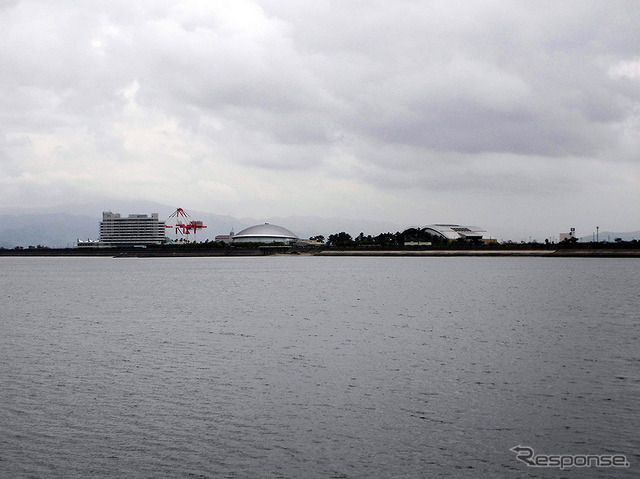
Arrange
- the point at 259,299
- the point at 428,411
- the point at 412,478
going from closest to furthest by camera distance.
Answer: the point at 412,478
the point at 428,411
the point at 259,299

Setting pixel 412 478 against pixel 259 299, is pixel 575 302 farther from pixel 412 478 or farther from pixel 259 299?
pixel 412 478

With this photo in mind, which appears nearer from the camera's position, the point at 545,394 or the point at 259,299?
the point at 545,394

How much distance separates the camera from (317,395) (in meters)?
19.8

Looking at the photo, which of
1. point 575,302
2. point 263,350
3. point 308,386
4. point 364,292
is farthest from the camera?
point 364,292

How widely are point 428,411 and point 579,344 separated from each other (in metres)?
14.2

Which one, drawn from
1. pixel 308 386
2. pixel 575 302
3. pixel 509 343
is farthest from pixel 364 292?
pixel 308 386

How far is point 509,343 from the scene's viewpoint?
2984 centimetres

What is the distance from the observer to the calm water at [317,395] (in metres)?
14.3

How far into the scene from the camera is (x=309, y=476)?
13.3 m

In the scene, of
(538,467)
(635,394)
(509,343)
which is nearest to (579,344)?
(509,343)

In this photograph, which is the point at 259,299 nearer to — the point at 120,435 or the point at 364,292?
the point at 364,292

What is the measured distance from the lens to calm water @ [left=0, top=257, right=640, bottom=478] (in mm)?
14281

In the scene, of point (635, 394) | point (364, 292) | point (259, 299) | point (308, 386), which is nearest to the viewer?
point (635, 394)

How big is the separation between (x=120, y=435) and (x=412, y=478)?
7465 mm
